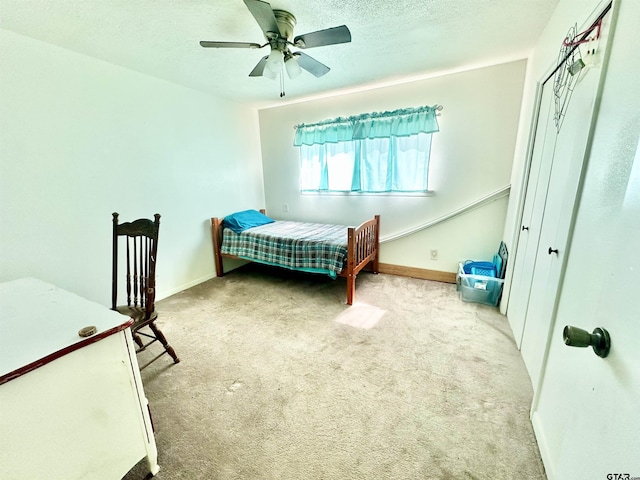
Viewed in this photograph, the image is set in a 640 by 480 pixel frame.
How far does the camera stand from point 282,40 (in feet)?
5.60

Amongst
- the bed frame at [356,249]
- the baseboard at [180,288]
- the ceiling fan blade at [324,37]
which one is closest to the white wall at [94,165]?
the baseboard at [180,288]

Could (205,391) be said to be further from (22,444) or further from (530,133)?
(530,133)

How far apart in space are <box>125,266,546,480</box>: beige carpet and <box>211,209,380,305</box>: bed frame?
337mm

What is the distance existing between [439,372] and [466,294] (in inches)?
46.8

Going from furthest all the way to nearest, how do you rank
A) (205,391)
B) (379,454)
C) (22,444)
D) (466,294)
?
1. (466,294)
2. (205,391)
3. (379,454)
4. (22,444)

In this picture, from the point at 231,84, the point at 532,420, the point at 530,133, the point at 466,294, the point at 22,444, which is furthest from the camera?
the point at 231,84

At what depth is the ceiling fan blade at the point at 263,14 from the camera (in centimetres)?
134

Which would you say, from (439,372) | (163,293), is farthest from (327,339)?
(163,293)

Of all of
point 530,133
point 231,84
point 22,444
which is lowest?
point 22,444

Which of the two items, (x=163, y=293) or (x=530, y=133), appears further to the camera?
(x=163, y=293)

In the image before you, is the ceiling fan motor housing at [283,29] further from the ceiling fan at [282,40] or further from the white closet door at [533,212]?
the white closet door at [533,212]

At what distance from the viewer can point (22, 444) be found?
81 cm

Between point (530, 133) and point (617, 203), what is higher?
point (530, 133)

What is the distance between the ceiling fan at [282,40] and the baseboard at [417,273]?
2400mm
